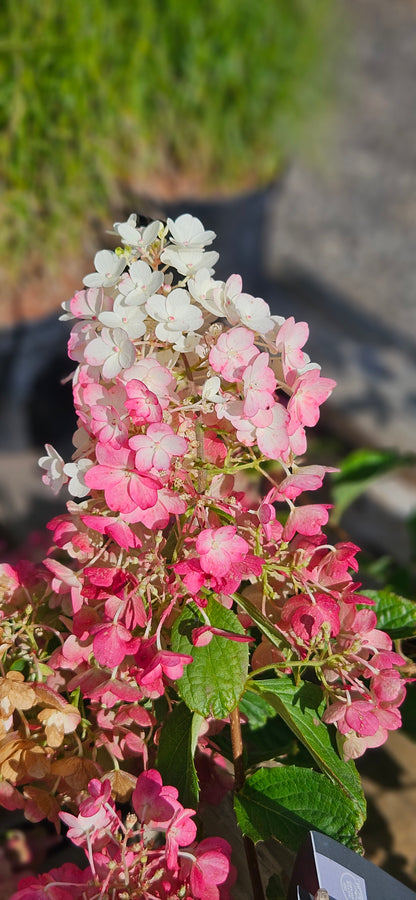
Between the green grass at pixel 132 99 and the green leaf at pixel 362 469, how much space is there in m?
1.13

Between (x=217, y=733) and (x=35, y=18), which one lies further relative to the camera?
(x=35, y=18)

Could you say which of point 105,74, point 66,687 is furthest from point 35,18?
point 66,687

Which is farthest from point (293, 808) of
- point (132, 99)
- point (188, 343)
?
point (132, 99)

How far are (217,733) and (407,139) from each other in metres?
3.79

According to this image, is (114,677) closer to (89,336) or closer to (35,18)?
(89,336)

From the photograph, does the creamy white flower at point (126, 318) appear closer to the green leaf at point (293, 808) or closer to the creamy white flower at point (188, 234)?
the creamy white flower at point (188, 234)

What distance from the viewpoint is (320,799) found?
0.51 m

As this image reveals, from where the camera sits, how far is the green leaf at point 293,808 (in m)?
0.50

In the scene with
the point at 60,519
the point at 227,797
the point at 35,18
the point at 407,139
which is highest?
the point at 407,139

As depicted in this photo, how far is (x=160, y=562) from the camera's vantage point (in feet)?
1.57

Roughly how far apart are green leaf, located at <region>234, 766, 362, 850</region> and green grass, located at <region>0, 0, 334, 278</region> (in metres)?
1.61

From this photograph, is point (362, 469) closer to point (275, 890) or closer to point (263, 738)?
point (263, 738)

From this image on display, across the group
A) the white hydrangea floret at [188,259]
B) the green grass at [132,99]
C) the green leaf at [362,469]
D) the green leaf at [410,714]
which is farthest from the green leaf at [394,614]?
the green grass at [132,99]

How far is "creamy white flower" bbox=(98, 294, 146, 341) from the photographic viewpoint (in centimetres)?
47
